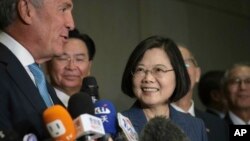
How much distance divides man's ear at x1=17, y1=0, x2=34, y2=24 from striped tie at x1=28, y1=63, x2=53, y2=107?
5.6 inches

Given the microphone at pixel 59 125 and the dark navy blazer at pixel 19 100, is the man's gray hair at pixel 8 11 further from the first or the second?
the microphone at pixel 59 125

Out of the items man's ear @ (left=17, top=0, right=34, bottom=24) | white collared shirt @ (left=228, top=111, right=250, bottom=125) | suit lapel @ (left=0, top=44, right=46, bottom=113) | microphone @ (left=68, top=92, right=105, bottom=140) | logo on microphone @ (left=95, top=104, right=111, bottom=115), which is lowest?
white collared shirt @ (left=228, top=111, right=250, bottom=125)

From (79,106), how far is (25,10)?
1.49 feet

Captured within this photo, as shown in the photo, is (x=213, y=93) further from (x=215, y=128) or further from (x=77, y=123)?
(x=77, y=123)

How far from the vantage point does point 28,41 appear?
1506mm

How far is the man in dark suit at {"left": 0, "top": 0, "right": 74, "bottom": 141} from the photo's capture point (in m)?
1.38

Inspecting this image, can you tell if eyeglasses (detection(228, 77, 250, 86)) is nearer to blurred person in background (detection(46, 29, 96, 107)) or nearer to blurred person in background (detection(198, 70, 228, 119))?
blurred person in background (detection(198, 70, 228, 119))

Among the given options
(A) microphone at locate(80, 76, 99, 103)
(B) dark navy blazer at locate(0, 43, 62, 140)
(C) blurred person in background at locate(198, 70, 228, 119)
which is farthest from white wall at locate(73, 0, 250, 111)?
(B) dark navy blazer at locate(0, 43, 62, 140)

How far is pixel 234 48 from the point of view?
4.95 meters

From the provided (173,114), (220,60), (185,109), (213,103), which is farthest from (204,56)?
(173,114)

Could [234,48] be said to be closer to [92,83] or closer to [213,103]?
[213,103]

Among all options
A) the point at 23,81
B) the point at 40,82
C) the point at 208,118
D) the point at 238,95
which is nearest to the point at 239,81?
the point at 238,95

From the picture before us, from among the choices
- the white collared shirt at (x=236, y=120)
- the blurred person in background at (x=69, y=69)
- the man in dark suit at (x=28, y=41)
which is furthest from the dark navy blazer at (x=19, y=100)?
the white collared shirt at (x=236, y=120)

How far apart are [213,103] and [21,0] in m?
2.50
